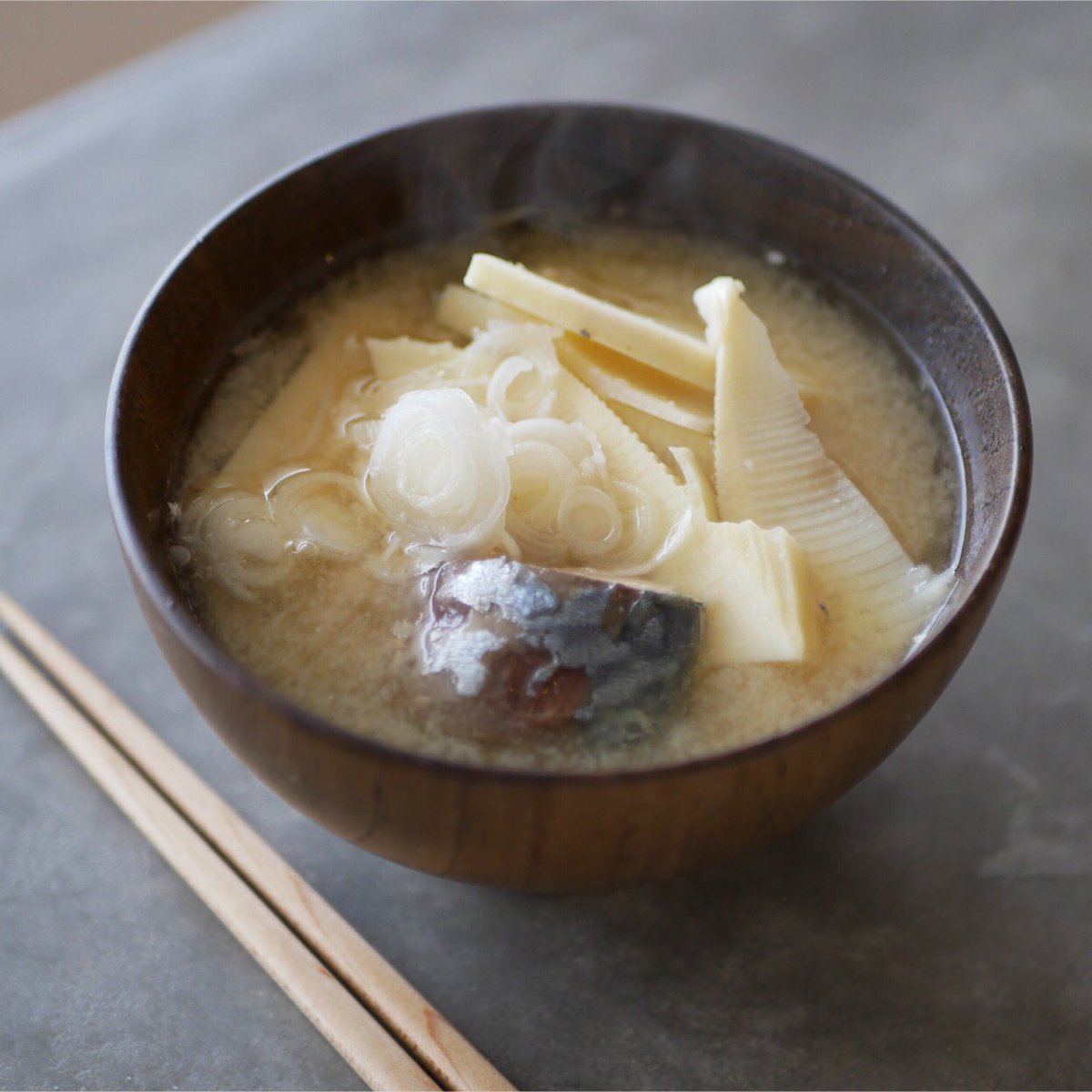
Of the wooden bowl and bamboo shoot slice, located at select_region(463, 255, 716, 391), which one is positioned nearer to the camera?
the wooden bowl

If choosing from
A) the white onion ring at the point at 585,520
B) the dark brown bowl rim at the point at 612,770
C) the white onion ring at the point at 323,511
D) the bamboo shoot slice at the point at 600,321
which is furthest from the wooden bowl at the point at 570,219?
the white onion ring at the point at 585,520

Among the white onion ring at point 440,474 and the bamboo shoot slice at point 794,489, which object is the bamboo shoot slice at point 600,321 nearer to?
the bamboo shoot slice at point 794,489

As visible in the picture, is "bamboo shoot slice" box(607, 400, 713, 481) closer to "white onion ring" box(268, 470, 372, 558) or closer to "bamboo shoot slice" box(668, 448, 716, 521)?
"bamboo shoot slice" box(668, 448, 716, 521)

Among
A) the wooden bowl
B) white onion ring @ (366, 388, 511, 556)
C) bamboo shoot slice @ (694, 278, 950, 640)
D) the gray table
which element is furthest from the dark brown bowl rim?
the gray table

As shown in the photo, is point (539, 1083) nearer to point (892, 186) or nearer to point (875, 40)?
point (892, 186)

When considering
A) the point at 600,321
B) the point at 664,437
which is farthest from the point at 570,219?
the point at 664,437

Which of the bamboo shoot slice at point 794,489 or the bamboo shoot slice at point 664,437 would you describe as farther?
the bamboo shoot slice at point 664,437
